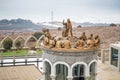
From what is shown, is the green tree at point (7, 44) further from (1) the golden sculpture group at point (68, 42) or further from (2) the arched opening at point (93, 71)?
(2) the arched opening at point (93, 71)

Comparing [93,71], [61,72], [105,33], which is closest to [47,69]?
[61,72]

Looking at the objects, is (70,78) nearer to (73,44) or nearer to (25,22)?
(73,44)

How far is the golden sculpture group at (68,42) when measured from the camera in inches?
490

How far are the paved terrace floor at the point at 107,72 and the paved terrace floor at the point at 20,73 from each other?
183 inches

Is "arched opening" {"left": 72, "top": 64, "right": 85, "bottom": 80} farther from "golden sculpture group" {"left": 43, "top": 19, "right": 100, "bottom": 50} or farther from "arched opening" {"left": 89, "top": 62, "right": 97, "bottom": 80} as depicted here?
"golden sculpture group" {"left": 43, "top": 19, "right": 100, "bottom": 50}

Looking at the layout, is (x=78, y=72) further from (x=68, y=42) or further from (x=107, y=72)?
(x=107, y=72)

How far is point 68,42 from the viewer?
491 inches

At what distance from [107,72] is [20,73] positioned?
679cm

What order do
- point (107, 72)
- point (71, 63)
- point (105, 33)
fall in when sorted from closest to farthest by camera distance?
point (71, 63), point (107, 72), point (105, 33)

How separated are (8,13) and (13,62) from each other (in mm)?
56286

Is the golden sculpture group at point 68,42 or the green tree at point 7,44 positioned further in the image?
the green tree at point 7,44

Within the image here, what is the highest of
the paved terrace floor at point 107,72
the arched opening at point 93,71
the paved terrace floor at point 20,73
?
the arched opening at point 93,71

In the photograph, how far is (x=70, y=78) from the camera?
1209 centimetres

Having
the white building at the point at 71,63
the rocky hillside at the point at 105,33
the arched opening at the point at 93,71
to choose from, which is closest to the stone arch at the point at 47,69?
the white building at the point at 71,63
